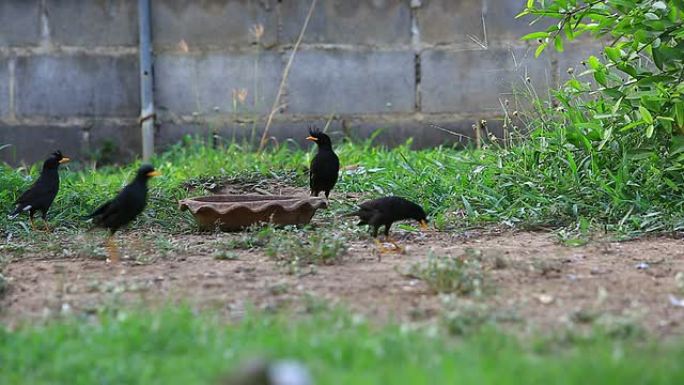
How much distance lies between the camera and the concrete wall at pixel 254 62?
10688mm

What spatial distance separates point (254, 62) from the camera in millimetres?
10719

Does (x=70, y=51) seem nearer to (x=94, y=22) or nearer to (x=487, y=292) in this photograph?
(x=94, y=22)

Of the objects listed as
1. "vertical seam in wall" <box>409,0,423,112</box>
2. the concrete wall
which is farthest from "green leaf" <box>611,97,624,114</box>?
"vertical seam in wall" <box>409,0,423,112</box>

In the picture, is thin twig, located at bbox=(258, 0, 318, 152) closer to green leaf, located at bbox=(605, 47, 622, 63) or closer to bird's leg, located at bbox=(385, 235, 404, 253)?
bird's leg, located at bbox=(385, 235, 404, 253)

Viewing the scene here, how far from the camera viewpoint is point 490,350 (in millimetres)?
3887

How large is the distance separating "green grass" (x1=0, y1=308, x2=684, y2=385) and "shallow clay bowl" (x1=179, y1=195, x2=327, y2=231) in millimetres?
2930

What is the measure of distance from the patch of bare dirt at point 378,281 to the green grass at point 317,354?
0.44 meters

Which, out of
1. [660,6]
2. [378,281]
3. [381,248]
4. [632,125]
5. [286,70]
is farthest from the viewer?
[286,70]

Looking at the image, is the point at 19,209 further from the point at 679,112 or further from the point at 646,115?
the point at 679,112

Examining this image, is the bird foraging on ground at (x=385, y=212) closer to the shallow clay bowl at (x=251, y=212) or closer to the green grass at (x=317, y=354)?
the shallow clay bowl at (x=251, y=212)

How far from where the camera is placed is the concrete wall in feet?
35.1

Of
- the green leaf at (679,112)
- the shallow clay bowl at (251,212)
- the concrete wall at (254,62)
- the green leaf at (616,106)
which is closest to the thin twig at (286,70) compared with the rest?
the concrete wall at (254,62)

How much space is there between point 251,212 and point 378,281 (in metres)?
2.17

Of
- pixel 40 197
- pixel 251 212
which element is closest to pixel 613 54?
pixel 251 212
